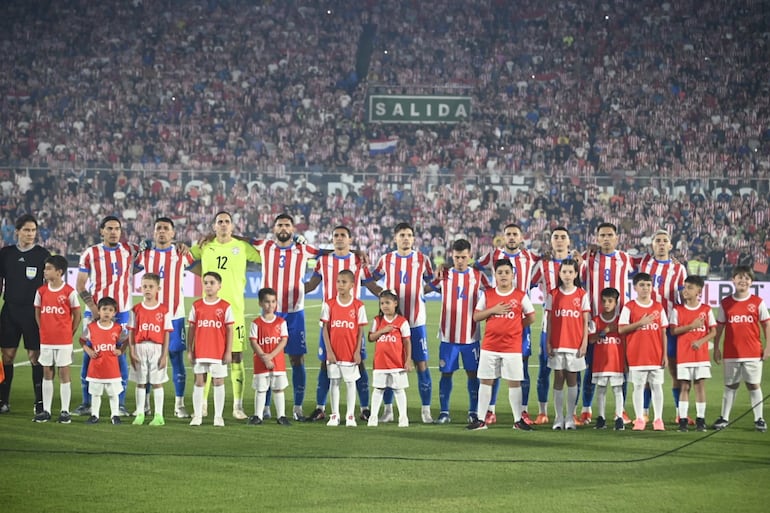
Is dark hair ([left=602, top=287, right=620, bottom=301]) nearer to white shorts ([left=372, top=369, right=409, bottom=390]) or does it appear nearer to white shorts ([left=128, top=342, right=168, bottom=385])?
white shorts ([left=372, top=369, right=409, bottom=390])

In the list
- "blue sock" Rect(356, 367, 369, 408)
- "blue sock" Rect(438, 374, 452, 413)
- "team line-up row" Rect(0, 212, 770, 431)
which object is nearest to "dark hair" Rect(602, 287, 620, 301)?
"team line-up row" Rect(0, 212, 770, 431)

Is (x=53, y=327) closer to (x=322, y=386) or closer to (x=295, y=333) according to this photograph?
(x=295, y=333)

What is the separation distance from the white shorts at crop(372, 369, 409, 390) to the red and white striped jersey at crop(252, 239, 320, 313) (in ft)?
4.22

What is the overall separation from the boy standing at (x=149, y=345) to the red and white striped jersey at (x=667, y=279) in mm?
5043

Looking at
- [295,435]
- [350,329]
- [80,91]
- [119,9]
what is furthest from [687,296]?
[119,9]

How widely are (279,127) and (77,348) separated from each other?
19.0 m

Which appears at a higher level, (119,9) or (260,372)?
(119,9)

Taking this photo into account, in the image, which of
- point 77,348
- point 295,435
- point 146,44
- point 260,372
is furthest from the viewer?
point 146,44

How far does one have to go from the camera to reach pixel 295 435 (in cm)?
959

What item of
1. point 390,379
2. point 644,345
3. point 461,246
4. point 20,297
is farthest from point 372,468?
point 20,297

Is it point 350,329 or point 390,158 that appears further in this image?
point 390,158

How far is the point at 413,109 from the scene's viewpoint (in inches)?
1410

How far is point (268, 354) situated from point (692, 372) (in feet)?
14.0

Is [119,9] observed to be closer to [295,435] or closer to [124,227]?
[124,227]
